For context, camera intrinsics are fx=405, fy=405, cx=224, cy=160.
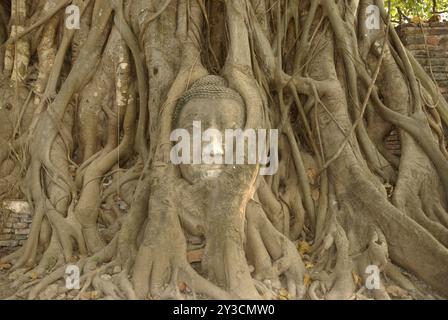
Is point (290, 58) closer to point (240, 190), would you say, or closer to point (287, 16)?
point (287, 16)

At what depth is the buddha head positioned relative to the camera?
9.67ft

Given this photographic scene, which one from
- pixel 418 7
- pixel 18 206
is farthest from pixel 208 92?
pixel 418 7

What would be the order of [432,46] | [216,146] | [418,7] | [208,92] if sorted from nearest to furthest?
[216,146] < [208,92] < [432,46] < [418,7]

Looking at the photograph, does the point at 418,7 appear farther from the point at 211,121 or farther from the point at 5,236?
the point at 5,236

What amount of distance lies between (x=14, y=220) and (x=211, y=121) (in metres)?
2.11

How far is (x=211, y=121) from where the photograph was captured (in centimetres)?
301

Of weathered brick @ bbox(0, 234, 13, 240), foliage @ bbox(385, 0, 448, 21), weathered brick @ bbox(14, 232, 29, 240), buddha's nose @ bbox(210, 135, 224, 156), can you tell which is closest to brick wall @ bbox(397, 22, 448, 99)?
foliage @ bbox(385, 0, 448, 21)

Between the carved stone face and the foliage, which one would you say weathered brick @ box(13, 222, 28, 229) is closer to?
the carved stone face

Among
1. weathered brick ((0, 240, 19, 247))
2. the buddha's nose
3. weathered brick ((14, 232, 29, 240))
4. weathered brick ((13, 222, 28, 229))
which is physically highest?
the buddha's nose

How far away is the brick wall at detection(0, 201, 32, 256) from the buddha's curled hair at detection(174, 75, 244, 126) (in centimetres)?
173

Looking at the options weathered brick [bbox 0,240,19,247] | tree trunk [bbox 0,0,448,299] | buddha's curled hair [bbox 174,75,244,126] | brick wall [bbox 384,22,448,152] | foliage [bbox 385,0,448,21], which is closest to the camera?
tree trunk [bbox 0,0,448,299]

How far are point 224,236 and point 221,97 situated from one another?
3.45 feet

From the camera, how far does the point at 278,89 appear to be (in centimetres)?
361
